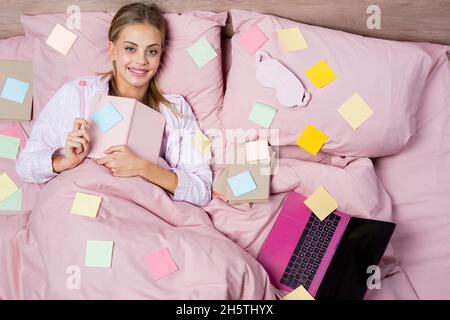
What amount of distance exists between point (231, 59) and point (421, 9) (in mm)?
660

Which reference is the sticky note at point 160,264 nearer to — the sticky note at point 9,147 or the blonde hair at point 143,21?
the blonde hair at point 143,21

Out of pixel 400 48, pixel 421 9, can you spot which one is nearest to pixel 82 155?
pixel 400 48

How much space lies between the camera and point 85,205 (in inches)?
53.1

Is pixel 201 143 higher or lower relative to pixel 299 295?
higher

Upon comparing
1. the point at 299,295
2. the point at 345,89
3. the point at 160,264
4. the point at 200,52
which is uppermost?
the point at 200,52

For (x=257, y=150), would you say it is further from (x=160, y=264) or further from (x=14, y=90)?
(x=14, y=90)

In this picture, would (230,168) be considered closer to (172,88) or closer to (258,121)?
(258,121)

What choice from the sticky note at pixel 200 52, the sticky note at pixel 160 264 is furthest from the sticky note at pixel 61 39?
the sticky note at pixel 160 264

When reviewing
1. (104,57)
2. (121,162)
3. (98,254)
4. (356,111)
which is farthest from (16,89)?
(356,111)

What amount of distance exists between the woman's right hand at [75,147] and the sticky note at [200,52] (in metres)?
0.43

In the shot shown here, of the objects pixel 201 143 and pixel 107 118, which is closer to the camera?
pixel 107 118

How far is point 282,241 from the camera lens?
1471 millimetres

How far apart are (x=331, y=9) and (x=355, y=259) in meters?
0.83
